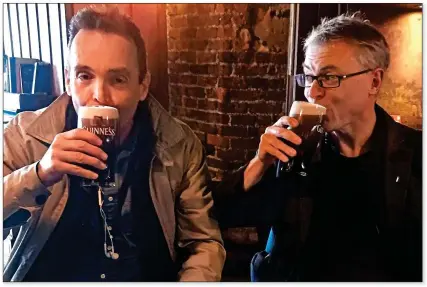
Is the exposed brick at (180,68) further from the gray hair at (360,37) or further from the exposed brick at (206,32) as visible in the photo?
the gray hair at (360,37)

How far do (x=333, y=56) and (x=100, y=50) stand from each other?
26.2 inches

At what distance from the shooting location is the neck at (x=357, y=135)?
1.41m

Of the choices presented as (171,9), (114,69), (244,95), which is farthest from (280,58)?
(114,69)

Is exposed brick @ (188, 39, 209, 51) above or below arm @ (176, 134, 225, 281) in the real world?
above

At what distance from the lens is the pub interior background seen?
1.40 meters

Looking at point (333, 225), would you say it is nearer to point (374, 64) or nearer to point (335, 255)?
point (335, 255)

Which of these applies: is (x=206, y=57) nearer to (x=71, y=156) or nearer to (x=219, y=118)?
(x=219, y=118)

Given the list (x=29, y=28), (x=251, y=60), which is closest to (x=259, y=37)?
(x=251, y=60)

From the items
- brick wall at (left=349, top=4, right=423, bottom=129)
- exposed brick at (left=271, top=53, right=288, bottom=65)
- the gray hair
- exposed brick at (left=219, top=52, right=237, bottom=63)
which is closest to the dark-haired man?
exposed brick at (left=219, top=52, right=237, bottom=63)

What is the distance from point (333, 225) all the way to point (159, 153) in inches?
22.7

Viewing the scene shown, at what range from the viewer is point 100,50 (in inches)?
52.7

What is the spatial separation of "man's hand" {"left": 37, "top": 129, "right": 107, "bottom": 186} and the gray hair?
67cm

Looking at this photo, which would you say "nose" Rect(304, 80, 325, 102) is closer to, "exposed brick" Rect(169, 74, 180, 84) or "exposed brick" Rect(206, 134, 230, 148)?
"exposed brick" Rect(206, 134, 230, 148)

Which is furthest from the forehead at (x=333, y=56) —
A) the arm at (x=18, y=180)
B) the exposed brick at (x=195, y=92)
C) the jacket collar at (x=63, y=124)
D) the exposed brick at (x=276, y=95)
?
the arm at (x=18, y=180)
